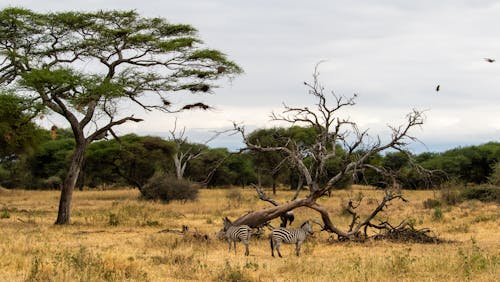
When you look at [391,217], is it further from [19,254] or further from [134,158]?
[134,158]

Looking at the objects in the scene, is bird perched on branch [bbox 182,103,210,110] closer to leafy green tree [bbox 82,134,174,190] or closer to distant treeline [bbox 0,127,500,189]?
distant treeline [bbox 0,127,500,189]

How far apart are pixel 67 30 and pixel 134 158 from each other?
20.7m

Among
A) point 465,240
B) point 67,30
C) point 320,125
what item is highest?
point 67,30

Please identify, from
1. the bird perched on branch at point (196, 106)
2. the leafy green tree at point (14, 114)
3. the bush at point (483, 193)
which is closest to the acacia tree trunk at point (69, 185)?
the leafy green tree at point (14, 114)

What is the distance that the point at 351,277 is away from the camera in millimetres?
9477

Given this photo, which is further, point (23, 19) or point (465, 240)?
point (23, 19)

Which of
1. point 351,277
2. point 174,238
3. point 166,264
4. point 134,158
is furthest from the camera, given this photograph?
point 134,158

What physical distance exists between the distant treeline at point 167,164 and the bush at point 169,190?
17.0ft

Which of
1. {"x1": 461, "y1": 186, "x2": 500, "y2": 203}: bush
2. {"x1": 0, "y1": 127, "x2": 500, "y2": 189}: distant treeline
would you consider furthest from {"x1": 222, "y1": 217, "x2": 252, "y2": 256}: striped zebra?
{"x1": 0, "y1": 127, "x2": 500, "y2": 189}: distant treeline

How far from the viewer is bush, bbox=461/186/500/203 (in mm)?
28734

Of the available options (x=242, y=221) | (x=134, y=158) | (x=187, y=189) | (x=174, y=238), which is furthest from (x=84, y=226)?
(x=134, y=158)

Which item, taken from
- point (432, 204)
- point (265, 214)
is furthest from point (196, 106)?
point (432, 204)

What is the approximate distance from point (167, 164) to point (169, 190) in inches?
545

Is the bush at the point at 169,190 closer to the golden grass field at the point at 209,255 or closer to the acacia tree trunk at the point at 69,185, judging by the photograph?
the golden grass field at the point at 209,255
